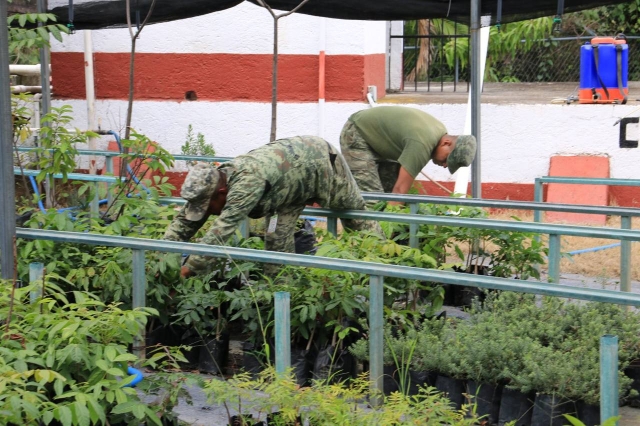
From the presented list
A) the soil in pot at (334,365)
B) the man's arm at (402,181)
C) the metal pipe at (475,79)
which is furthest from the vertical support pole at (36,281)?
the metal pipe at (475,79)

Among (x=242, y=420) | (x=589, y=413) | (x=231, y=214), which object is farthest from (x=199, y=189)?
(x=589, y=413)

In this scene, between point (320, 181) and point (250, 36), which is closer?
point (320, 181)

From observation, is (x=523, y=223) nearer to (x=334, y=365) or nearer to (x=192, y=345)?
(x=334, y=365)

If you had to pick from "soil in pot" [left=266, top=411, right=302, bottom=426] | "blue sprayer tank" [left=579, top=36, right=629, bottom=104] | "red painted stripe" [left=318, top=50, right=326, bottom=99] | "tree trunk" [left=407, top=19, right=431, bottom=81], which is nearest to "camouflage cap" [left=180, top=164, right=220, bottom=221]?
"soil in pot" [left=266, top=411, right=302, bottom=426]

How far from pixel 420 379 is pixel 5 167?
2.43m

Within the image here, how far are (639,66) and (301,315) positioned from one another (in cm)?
1069

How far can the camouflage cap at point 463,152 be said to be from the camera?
7.32m

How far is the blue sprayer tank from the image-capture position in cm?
1024

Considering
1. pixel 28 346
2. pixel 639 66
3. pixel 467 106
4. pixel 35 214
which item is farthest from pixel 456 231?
pixel 639 66

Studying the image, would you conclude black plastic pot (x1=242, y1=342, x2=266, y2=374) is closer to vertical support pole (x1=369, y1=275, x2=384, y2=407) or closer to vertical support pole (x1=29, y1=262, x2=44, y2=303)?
vertical support pole (x1=369, y1=275, x2=384, y2=407)

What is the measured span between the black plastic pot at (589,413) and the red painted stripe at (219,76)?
6.59 meters

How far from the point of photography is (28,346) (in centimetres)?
378

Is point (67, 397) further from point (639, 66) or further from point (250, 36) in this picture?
point (639, 66)

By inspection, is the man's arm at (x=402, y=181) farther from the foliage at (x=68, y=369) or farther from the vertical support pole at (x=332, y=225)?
the foliage at (x=68, y=369)
